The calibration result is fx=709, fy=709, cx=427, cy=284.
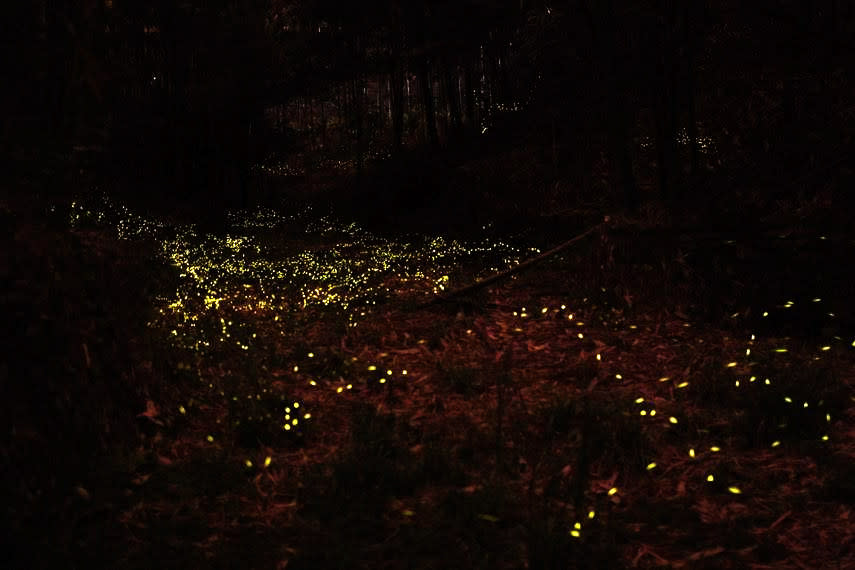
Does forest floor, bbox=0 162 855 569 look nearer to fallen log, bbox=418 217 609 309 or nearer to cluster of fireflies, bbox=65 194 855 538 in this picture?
cluster of fireflies, bbox=65 194 855 538

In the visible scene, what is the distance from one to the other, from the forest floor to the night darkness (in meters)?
0.03

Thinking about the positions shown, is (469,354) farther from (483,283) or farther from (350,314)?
(350,314)

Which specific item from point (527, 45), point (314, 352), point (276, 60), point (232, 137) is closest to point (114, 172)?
point (232, 137)

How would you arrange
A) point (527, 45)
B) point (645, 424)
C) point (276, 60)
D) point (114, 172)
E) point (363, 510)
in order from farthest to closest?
1. point (276, 60)
2. point (114, 172)
3. point (527, 45)
4. point (645, 424)
5. point (363, 510)

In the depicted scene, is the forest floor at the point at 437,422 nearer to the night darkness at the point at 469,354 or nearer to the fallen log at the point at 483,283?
the night darkness at the point at 469,354

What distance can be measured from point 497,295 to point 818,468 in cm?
624

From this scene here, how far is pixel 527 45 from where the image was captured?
21875mm

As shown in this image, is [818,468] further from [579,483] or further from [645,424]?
[579,483]

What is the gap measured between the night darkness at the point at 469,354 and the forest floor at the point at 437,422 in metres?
0.03

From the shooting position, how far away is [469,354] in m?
8.20

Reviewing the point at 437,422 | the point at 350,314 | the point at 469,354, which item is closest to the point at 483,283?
the point at 350,314

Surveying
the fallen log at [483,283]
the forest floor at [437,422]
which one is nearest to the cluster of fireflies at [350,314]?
the forest floor at [437,422]

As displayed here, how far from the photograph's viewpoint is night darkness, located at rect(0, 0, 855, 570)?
4270mm

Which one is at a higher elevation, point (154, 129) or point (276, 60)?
point (276, 60)
